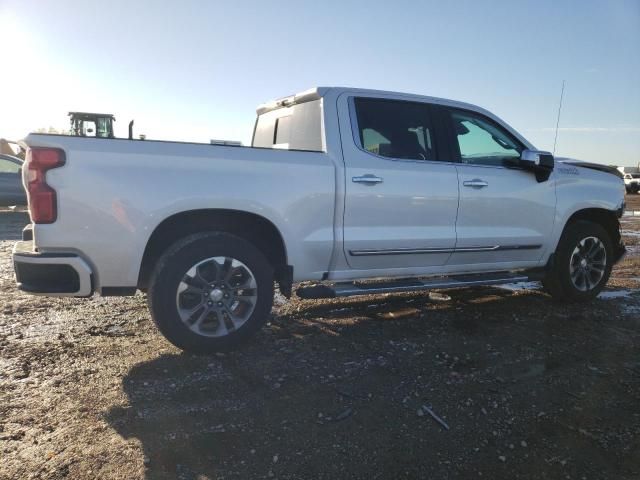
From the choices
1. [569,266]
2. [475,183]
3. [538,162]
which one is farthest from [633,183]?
[475,183]

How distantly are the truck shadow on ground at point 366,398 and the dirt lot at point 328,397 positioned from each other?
0.01m

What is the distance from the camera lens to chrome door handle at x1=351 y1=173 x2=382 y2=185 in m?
4.10

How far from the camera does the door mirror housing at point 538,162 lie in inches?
193

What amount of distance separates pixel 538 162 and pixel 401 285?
1857 mm

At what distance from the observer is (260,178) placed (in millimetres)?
3773

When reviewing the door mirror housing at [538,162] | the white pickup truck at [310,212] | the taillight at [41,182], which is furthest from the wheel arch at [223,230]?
the door mirror housing at [538,162]

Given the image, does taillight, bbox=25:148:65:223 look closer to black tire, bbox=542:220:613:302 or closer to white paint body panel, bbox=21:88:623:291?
white paint body panel, bbox=21:88:623:291

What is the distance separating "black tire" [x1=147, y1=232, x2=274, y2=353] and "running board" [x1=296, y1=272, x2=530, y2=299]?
0.34 m

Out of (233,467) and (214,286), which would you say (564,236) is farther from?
(233,467)

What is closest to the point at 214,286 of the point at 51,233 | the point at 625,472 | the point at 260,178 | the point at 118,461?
the point at 260,178

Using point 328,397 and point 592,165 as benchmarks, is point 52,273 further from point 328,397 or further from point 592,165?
point 592,165

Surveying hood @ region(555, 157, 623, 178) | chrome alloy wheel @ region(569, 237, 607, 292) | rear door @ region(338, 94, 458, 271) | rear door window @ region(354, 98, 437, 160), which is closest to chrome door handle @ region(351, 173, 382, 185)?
rear door @ region(338, 94, 458, 271)

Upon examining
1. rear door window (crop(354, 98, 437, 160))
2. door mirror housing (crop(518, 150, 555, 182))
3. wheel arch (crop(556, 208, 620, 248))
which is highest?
rear door window (crop(354, 98, 437, 160))

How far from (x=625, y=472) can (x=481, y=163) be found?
10.2 feet
